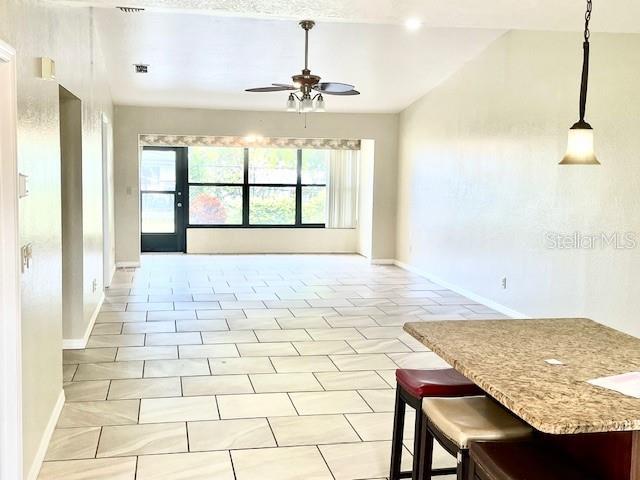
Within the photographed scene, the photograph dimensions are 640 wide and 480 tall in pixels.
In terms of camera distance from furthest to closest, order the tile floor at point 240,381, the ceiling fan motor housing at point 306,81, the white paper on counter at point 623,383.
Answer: the ceiling fan motor housing at point 306,81, the tile floor at point 240,381, the white paper on counter at point 623,383

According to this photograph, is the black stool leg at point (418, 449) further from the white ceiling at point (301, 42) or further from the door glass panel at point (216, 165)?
the door glass panel at point (216, 165)

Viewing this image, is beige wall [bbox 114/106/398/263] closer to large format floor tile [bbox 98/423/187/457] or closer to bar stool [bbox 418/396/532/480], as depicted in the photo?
large format floor tile [bbox 98/423/187/457]

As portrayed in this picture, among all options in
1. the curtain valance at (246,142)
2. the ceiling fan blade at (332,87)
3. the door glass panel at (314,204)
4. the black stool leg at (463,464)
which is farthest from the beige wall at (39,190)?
the door glass panel at (314,204)

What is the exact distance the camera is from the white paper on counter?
1.79 metres

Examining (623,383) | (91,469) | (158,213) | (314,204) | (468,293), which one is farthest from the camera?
(314,204)

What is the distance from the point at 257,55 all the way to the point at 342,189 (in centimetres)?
495

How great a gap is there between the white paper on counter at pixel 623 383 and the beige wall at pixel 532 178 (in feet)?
9.98

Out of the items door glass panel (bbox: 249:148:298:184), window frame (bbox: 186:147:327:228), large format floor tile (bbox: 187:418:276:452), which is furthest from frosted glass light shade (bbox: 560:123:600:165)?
door glass panel (bbox: 249:148:298:184)

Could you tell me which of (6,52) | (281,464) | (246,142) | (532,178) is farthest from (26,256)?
(246,142)

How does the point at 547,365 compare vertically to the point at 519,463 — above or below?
above

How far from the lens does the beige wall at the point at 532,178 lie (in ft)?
15.8

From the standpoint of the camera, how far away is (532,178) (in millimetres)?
6043

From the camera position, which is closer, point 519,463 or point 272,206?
point 519,463

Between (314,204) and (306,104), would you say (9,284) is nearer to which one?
(306,104)
